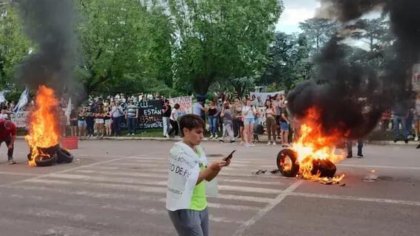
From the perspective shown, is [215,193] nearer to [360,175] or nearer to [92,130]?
[360,175]

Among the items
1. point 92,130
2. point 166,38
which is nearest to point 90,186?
point 92,130

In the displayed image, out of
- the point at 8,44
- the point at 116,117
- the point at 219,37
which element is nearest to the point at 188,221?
the point at 116,117

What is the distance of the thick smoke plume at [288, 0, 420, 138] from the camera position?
9.68 metres

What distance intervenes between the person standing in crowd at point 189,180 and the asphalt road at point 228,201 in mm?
2183

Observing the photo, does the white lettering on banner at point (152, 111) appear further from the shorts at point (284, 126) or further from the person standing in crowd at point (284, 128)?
the shorts at point (284, 126)

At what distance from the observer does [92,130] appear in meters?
22.5

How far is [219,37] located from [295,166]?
1899cm

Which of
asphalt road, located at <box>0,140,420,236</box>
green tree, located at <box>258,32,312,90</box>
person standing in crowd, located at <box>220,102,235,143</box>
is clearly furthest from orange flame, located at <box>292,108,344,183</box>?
green tree, located at <box>258,32,312,90</box>

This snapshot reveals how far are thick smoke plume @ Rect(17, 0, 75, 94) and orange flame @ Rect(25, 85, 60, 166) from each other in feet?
1.03

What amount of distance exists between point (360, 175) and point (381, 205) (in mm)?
2783

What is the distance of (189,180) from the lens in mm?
3746

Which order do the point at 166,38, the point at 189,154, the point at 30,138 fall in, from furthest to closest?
the point at 166,38
the point at 30,138
the point at 189,154

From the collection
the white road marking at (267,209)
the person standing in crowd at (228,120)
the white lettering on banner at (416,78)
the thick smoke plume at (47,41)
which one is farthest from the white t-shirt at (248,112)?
the white road marking at (267,209)

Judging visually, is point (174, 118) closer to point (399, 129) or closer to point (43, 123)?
point (43, 123)
